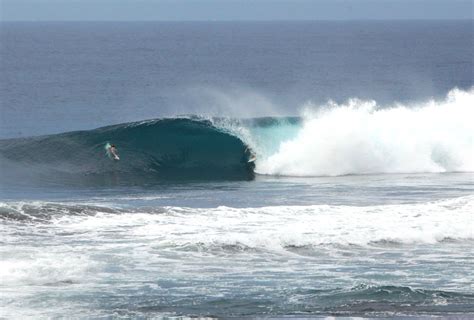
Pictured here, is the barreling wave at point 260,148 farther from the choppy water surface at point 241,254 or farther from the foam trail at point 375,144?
the choppy water surface at point 241,254

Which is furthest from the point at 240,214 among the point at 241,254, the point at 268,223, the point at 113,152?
the point at 113,152

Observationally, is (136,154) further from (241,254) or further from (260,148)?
(241,254)

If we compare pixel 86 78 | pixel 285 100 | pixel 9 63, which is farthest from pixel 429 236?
pixel 9 63

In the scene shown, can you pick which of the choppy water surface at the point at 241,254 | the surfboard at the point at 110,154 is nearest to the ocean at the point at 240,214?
the choppy water surface at the point at 241,254

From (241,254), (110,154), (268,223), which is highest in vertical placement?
(110,154)

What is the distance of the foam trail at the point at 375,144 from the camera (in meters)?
34.6

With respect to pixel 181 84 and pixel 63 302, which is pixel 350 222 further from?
pixel 181 84

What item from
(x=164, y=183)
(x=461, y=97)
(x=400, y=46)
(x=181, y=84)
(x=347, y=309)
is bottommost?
(x=347, y=309)

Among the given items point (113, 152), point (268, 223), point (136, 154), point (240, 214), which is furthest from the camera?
point (136, 154)

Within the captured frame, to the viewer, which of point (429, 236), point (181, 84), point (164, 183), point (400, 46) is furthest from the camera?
point (400, 46)

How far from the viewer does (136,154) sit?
36.0m

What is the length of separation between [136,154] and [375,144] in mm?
7930

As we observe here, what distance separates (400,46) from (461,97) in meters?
113

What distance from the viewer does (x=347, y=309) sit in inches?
693
